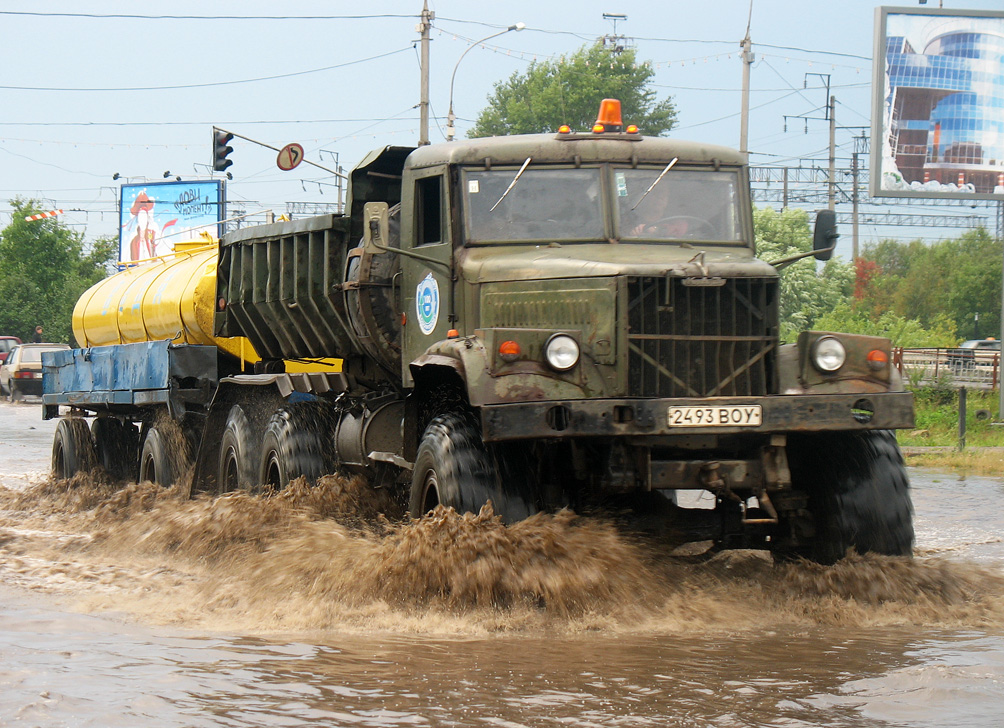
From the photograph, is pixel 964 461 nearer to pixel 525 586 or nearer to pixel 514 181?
pixel 514 181

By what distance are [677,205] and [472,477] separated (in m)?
2.39

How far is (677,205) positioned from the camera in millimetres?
8562

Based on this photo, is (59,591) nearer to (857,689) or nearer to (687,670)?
(687,670)

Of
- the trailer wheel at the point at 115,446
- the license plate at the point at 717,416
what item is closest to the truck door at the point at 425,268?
the license plate at the point at 717,416

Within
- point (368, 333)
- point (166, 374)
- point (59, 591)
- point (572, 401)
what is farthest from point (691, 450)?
point (166, 374)

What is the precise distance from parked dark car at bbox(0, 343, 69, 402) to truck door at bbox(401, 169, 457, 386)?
105 ft

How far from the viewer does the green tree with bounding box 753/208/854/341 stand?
45.4 metres

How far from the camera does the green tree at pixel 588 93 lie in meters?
73.4

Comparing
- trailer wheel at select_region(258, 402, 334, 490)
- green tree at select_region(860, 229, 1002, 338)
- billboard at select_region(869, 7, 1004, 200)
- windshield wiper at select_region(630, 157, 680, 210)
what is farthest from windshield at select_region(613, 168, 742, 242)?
green tree at select_region(860, 229, 1002, 338)

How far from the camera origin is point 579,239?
8273mm

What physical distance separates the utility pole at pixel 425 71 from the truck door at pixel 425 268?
21288 millimetres

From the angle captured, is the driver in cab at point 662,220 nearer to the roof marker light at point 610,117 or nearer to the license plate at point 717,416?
the roof marker light at point 610,117

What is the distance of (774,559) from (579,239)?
2.18 metres

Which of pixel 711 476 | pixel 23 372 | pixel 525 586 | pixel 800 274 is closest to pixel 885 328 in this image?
pixel 800 274
